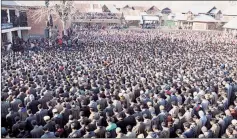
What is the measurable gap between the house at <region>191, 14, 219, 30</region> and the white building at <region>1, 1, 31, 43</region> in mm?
28409

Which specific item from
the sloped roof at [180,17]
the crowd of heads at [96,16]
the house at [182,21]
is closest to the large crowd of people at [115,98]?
the crowd of heads at [96,16]

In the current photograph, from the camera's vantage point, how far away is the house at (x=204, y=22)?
1858 inches

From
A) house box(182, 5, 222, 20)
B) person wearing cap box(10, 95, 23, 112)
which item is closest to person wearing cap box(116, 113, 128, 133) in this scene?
person wearing cap box(10, 95, 23, 112)

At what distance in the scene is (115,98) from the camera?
1016 cm

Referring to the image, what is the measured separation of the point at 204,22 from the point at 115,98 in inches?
1617

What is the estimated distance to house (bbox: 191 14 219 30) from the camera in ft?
155

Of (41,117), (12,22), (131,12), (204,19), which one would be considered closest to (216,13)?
(204,19)

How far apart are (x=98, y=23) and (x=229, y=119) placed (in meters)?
41.7

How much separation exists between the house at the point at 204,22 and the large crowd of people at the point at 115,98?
3140 cm

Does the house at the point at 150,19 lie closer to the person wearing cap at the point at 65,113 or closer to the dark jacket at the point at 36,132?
the person wearing cap at the point at 65,113

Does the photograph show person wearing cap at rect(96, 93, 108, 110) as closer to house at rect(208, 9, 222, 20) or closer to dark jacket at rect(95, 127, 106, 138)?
dark jacket at rect(95, 127, 106, 138)

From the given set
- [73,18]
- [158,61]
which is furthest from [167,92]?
[73,18]

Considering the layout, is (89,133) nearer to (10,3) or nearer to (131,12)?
(10,3)

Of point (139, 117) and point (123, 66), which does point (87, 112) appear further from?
point (123, 66)
